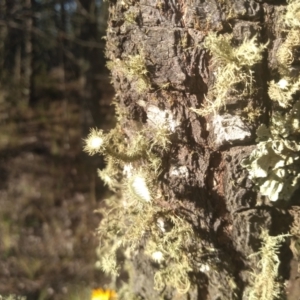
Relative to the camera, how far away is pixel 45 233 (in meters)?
1.94

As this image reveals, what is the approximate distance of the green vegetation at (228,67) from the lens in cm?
54

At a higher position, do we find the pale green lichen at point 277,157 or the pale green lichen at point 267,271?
the pale green lichen at point 277,157

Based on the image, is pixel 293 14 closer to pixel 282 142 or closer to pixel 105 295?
pixel 282 142

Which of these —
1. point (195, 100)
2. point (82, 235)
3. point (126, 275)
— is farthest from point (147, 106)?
point (82, 235)

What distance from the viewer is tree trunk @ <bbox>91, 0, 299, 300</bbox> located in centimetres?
58

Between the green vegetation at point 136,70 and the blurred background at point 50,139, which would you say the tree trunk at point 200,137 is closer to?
the green vegetation at point 136,70

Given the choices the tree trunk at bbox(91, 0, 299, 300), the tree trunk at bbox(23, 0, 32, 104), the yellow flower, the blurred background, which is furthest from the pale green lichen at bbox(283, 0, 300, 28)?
the tree trunk at bbox(23, 0, 32, 104)

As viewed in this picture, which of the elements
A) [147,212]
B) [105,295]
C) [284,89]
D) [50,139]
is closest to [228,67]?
[284,89]

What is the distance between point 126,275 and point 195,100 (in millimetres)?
493

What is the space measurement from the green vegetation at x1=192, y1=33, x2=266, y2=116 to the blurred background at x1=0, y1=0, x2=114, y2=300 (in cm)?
117

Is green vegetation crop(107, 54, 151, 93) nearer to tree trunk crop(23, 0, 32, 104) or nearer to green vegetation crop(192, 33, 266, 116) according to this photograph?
green vegetation crop(192, 33, 266, 116)

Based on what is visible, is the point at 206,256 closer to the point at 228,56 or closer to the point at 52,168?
the point at 228,56

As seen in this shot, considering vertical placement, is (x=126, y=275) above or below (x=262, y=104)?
below

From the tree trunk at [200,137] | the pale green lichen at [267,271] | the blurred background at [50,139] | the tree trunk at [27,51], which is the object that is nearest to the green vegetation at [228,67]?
the tree trunk at [200,137]
